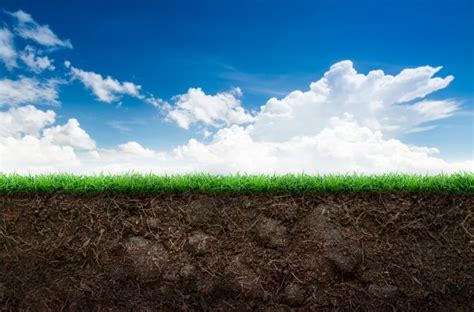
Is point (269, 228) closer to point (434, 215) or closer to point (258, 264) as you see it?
point (258, 264)

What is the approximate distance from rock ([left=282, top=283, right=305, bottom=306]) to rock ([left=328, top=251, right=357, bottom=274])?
476 millimetres

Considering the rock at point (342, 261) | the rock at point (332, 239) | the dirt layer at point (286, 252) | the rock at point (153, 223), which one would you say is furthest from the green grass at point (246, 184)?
the rock at point (342, 261)

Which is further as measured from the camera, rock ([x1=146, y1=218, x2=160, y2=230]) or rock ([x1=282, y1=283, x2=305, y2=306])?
rock ([x1=146, y1=218, x2=160, y2=230])

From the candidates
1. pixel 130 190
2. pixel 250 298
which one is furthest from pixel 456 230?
pixel 130 190

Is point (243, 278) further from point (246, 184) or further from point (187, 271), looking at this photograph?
point (246, 184)

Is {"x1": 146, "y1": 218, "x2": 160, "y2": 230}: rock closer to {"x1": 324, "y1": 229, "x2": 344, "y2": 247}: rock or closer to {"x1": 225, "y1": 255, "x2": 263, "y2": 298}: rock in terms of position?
{"x1": 225, "y1": 255, "x2": 263, "y2": 298}: rock

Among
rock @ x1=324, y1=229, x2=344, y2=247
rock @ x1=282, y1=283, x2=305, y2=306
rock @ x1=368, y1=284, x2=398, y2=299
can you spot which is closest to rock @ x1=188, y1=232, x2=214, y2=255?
rock @ x1=282, y1=283, x2=305, y2=306

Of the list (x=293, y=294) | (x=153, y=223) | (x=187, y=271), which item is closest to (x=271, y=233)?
(x=293, y=294)

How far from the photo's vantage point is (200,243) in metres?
4.97

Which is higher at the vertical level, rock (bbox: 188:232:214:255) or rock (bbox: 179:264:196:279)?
rock (bbox: 188:232:214:255)

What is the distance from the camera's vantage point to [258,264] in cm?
493

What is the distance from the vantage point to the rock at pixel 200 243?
4.96 m

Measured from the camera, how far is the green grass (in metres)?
5.00

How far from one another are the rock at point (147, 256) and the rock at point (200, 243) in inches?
12.5
